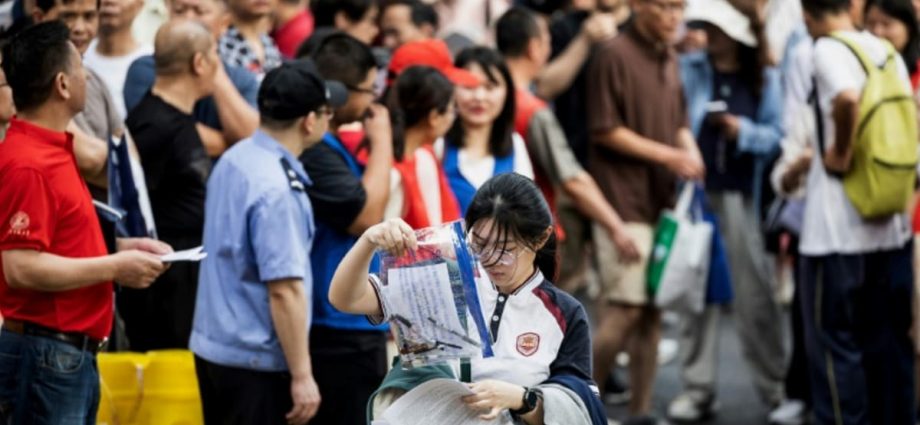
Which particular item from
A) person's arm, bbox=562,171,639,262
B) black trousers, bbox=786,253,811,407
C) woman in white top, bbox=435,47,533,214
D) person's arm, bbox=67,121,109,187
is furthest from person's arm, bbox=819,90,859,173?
person's arm, bbox=67,121,109,187

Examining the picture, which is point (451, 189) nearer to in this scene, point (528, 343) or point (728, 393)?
point (528, 343)

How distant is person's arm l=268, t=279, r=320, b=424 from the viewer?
6410mm

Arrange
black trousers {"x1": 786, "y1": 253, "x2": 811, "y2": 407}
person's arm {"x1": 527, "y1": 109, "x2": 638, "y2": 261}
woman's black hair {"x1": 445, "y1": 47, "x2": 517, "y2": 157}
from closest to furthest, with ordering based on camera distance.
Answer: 1. woman's black hair {"x1": 445, "y1": 47, "x2": 517, "y2": 157}
2. person's arm {"x1": 527, "y1": 109, "x2": 638, "y2": 261}
3. black trousers {"x1": 786, "y1": 253, "x2": 811, "y2": 407}

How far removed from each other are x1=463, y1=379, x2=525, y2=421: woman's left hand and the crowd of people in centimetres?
1

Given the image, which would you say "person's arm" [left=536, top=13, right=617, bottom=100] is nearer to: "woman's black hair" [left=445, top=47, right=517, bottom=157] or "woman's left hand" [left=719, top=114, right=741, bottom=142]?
"woman's left hand" [left=719, top=114, right=741, bottom=142]

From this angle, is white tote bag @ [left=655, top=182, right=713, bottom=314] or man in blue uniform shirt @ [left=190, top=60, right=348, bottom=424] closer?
man in blue uniform shirt @ [left=190, top=60, right=348, bottom=424]

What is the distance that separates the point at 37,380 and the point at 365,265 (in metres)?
1.50

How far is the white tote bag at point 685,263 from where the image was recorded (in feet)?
30.9

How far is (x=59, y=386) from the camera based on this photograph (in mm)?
5816

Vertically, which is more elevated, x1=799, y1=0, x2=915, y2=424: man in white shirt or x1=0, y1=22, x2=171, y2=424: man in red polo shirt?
x1=0, y1=22, x2=171, y2=424: man in red polo shirt

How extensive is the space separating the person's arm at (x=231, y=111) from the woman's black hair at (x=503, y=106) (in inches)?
38.2

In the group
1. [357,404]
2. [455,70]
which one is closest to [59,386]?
[357,404]

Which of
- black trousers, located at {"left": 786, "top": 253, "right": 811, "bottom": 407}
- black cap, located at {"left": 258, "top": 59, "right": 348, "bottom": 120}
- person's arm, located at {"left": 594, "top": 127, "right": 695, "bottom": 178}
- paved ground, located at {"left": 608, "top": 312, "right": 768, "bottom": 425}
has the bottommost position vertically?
paved ground, located at {"left": 608, "top": 312, "right": 768, "bottom": 425}

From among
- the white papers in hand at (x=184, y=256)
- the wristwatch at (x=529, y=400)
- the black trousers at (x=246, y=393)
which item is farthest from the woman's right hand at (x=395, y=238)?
the black trousers at (x=246, y=393)
